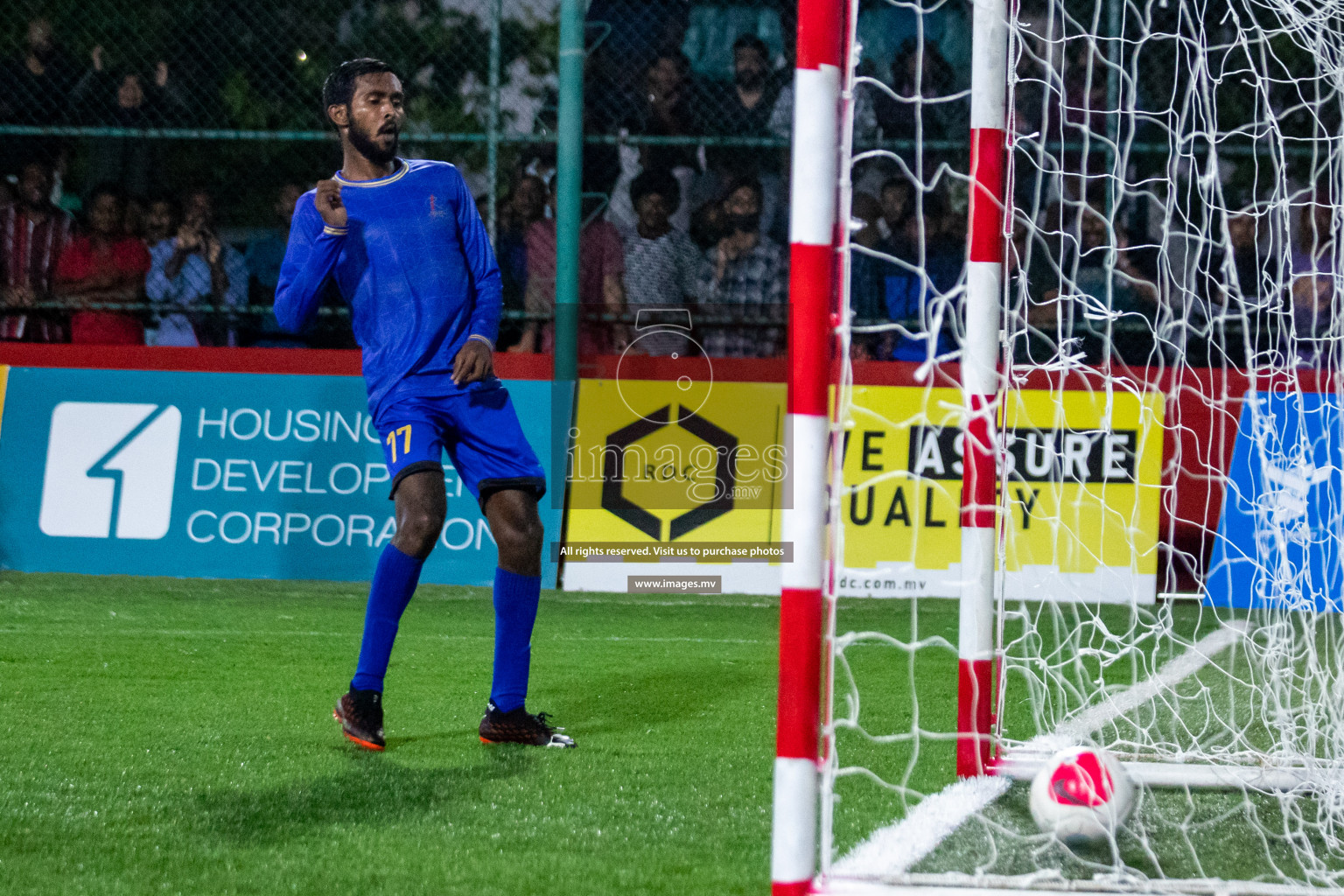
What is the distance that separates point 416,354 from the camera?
3.70 metres

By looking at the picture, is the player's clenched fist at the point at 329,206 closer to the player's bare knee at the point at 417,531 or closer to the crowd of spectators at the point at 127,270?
the player's bare knee at the point at 417,531

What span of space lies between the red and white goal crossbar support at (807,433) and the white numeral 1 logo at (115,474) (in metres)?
5.22

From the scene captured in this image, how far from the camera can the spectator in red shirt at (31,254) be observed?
25.3 ft

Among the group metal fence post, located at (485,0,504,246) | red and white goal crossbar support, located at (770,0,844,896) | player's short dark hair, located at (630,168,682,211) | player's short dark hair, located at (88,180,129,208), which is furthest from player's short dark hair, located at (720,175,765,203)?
red and white goal crossbar support, located at (770,0,844,896)

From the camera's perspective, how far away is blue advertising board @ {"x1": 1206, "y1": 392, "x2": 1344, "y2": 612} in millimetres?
3582

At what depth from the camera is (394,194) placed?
12.4 feet

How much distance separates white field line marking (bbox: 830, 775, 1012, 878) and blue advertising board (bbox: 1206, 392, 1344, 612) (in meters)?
0.75

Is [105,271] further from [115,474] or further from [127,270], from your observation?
[115,474]

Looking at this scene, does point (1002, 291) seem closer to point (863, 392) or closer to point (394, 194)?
point (394, 194)

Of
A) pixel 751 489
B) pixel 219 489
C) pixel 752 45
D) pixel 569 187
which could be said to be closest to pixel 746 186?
pixel 752 45

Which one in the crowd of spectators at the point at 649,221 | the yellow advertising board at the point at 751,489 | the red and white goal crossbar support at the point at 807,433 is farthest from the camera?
the crowd of spectators at the point at 649,221

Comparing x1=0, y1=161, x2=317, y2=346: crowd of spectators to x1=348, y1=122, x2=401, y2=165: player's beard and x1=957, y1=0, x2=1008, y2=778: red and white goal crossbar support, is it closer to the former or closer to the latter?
x1=348, y1=122, x2=401, y2=165: player's beard

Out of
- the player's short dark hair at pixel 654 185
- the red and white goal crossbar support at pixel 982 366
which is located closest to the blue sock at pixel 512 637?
the red and white goal crossbar support at pixel 982 366

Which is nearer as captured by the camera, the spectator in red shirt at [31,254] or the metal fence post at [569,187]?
the metal fence post at [569,187]
